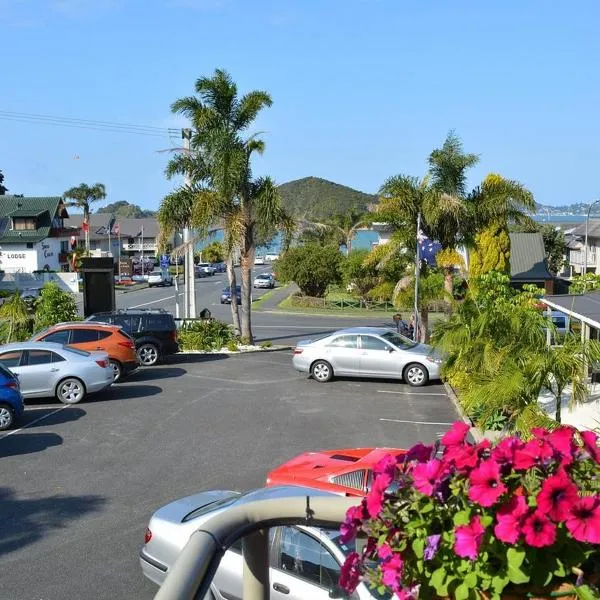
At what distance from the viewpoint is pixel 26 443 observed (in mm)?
14914

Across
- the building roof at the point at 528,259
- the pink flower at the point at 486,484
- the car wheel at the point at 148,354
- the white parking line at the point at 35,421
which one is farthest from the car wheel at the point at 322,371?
the building roof at the point at 528,259

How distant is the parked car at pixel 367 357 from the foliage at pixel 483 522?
1818 centimetres

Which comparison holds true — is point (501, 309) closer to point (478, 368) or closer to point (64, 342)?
point (478, 368)

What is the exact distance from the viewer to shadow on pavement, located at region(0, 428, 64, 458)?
14.4 m

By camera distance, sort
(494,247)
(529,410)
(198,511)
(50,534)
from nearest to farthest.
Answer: (198,511)
(50,534)
(529,410)
(494,247)

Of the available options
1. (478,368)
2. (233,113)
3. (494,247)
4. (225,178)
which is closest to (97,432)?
(478,368)

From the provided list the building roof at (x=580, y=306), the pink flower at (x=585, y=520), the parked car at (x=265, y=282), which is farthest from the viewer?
the parked car at (x=265, y=282)

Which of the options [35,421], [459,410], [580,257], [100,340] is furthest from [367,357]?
→ [580,257]

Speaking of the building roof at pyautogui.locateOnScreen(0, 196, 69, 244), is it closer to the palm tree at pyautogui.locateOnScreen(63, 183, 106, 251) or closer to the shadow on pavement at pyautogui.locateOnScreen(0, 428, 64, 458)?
the palm tree at pyautogui.locateOnScreen(63, 183, 106, 251)

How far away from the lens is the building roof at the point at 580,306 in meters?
15.0

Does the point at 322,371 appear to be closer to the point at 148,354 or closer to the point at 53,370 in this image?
the point at 148,354

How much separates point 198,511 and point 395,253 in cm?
2252

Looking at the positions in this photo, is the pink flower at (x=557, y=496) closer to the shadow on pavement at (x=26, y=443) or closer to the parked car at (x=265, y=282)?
the shadow on pavement at (x=26, y=443)

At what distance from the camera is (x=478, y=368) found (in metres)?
13.9
